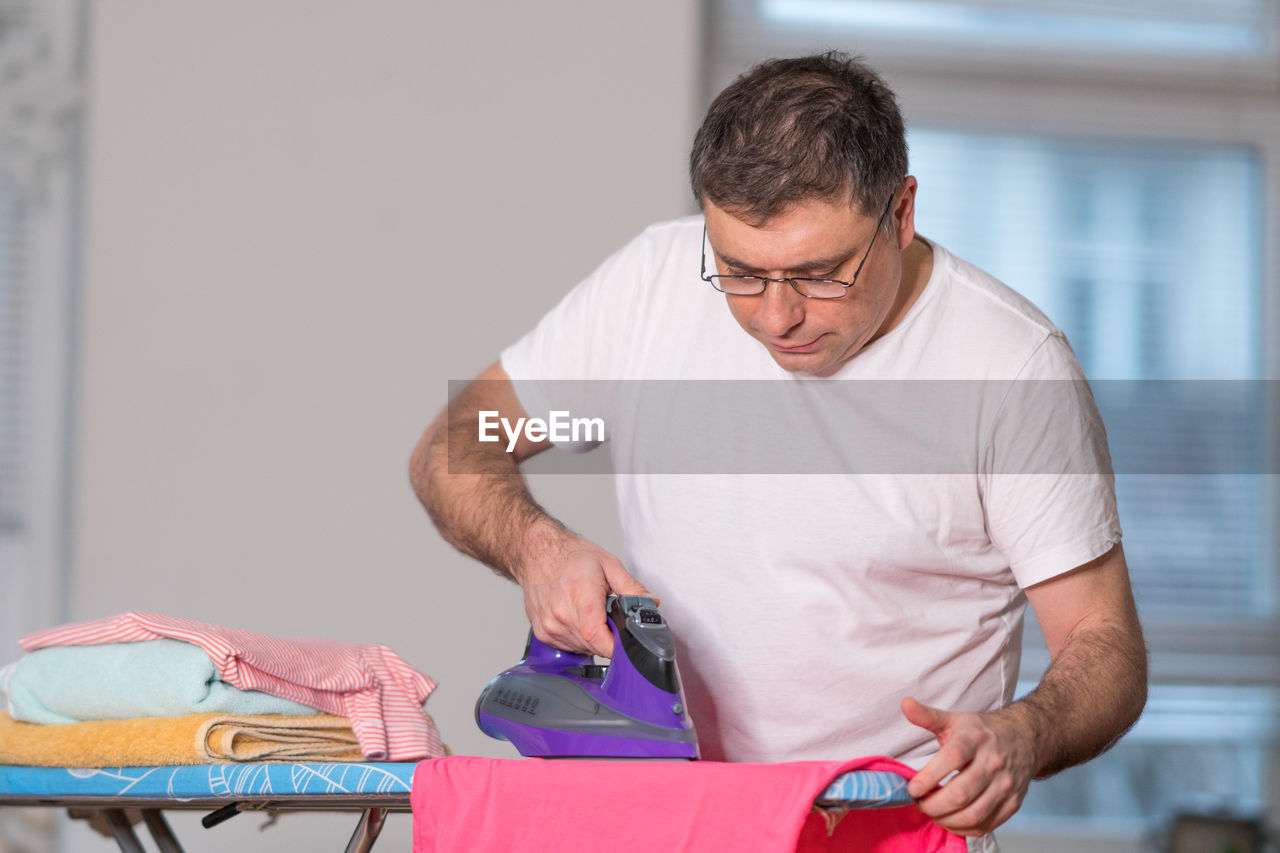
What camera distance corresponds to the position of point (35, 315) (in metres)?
2.71

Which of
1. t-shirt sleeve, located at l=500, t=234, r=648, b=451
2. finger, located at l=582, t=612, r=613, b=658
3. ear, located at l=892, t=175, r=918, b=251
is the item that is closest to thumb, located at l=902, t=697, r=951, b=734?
finger, located at l=582, t=612, r=613, b=658

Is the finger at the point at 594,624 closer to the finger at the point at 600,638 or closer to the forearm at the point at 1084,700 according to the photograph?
the finger at the point at 600,638

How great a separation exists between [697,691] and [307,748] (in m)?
0.45

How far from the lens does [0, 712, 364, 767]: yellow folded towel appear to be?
1.05 m

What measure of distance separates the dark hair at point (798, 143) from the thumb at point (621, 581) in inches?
13.8

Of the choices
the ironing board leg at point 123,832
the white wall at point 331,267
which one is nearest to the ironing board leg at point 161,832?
the ironing board leg at point 123,832

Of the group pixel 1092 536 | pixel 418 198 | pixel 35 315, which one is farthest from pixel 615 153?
pixel 1092 536

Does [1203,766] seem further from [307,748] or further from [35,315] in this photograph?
[35,315]

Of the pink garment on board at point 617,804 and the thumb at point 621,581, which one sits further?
the thumb at point 621,581

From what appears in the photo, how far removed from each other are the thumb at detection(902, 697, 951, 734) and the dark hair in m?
0.48

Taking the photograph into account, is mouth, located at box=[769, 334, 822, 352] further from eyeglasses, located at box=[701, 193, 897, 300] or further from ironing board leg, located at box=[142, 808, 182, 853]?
ironing board leg, located at box=[142, 808, 182, 853]

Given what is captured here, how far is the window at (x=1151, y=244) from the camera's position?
2943 millimetres

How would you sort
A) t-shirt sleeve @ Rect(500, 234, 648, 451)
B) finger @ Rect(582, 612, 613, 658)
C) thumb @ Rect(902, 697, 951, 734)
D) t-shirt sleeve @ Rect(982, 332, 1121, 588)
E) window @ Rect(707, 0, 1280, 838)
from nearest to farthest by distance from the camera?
thumb @ Rect(902, 697, 951, 734), finger @ Rect(582, 612, 613, 658), t-shirt sleeve @ Rect(982, 332, 1121, 588), t-shirt sleeve @ Rect(500, 234, 648, 451), window @ Rect(707, 0, 1280, 838)

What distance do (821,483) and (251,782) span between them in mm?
656
